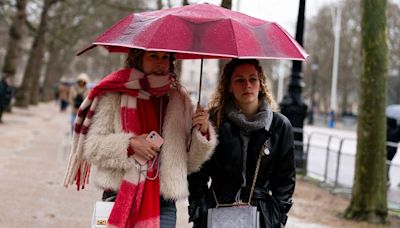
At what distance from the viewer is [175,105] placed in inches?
153

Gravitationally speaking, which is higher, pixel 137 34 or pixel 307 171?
pixel 137 34

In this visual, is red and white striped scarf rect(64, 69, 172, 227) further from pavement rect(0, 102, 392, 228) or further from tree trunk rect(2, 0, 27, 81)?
tree trunk rect(2, 0, 27, 81)

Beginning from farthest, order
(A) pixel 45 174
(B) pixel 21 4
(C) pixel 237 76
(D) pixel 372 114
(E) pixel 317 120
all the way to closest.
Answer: (E) pixel 317 120 < (B) pixel 21 4 < (A) pixel 45 174 < (D) pixel 372 114 < (C) pixel 237 76

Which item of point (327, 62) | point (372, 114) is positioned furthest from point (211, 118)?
point (327, 62)

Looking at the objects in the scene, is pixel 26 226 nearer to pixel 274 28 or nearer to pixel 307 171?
pixel 274 28

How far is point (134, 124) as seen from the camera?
377 centimetres

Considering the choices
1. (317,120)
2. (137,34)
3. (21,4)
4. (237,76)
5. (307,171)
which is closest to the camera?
(137,34)

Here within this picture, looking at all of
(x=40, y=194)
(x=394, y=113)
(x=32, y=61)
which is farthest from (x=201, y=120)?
(x=32, y=61)

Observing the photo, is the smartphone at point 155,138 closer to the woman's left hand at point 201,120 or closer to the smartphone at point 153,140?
the smartphone at point 153,140

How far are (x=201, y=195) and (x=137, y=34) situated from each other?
102 cm

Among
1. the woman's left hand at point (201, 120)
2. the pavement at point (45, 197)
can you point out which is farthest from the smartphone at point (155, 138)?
the pavement at point (45, 197)

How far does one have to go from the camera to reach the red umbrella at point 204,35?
11.5 feet

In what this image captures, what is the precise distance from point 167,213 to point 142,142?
0.45m

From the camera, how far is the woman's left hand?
3.75 m
